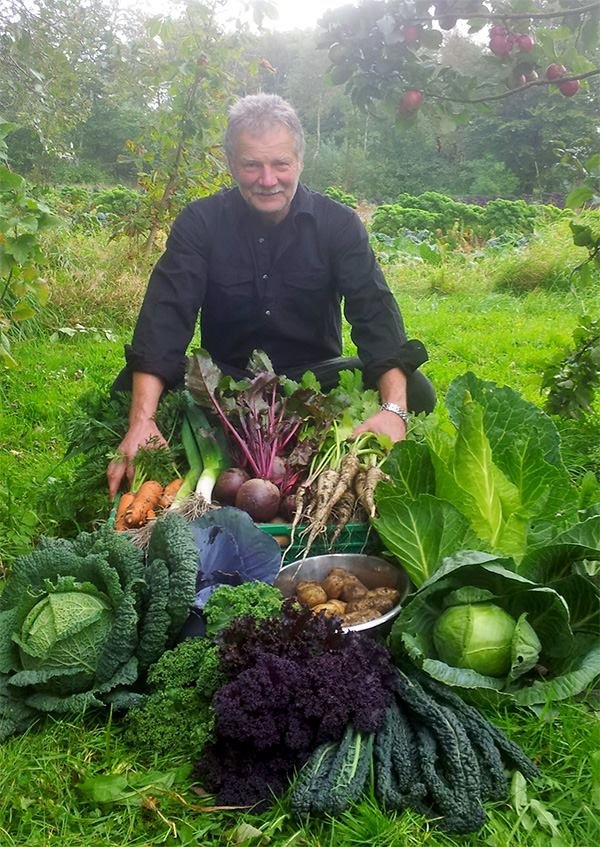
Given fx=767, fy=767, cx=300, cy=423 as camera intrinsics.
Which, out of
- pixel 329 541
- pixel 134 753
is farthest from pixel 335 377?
pixel 134 753

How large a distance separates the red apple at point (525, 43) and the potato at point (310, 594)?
1968 millimetres

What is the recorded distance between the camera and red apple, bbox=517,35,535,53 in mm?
2654

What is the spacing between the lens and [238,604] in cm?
219

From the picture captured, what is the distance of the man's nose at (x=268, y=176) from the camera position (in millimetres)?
3316

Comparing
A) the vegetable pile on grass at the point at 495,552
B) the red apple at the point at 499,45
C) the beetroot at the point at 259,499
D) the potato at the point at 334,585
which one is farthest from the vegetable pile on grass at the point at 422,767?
the red apple at the point at 499,45

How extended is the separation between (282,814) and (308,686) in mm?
292

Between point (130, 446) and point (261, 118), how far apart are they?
151 centimetres

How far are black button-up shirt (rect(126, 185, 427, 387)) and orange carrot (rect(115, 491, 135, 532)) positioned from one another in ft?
2.56

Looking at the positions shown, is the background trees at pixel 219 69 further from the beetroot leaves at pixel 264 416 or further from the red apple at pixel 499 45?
the beetroot leaves at pixel 264 416

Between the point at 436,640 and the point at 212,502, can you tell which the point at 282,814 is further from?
the point at 212,502

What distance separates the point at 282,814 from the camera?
5.92 ft

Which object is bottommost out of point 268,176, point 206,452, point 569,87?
point 206,452

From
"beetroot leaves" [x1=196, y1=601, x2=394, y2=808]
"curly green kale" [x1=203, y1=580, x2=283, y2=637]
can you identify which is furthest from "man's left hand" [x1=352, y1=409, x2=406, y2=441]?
"beetroot leaves" [x1=196, y1=601, x2=394, y2=808]

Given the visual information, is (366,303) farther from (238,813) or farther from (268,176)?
(238,813)
